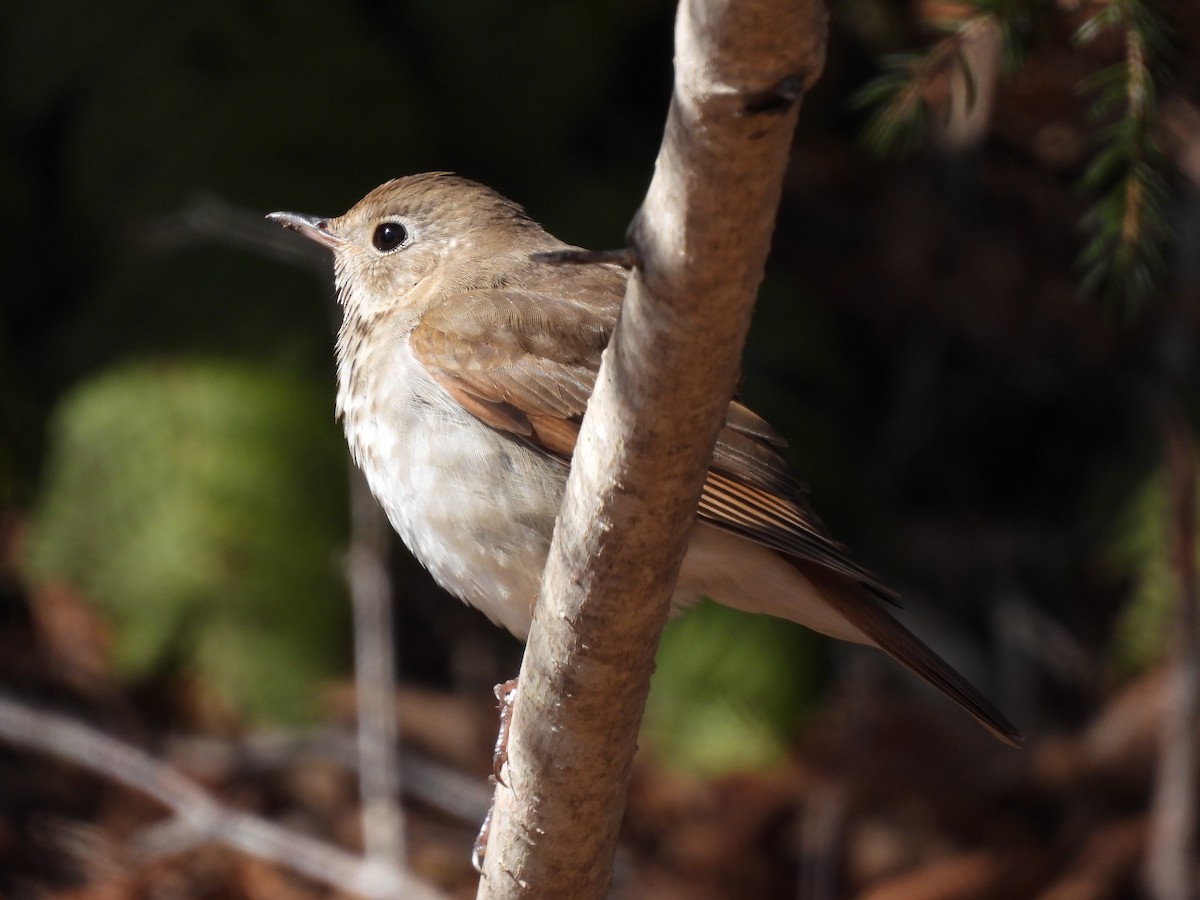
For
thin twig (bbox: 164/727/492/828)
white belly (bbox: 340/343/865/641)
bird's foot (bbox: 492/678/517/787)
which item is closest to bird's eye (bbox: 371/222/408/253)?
white belly (bbox: 340/343/865/641)

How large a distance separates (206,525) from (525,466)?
1.94 metres

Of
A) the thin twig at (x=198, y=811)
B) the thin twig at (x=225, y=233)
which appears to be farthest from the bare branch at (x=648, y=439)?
the thin twig at (x=225, y=233)

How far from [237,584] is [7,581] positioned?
809 millimetres

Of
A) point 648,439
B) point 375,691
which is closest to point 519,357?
point 648,439

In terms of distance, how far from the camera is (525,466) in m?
2.49

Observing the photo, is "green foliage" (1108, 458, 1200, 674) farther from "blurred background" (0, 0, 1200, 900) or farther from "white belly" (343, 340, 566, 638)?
"white belly" (343, 340, 566, 638)

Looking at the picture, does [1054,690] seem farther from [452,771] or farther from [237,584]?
[237,584]

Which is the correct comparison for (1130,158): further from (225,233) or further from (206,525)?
(206,525)

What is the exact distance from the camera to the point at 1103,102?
2.26m

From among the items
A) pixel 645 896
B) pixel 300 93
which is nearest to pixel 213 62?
pixel 300 93

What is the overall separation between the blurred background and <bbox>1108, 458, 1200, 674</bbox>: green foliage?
0.01 metres

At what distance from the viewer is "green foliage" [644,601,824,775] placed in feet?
13.3

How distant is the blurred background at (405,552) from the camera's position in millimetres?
4066

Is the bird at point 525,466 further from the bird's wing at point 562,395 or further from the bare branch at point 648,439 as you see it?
the bare branch at point 648,439
